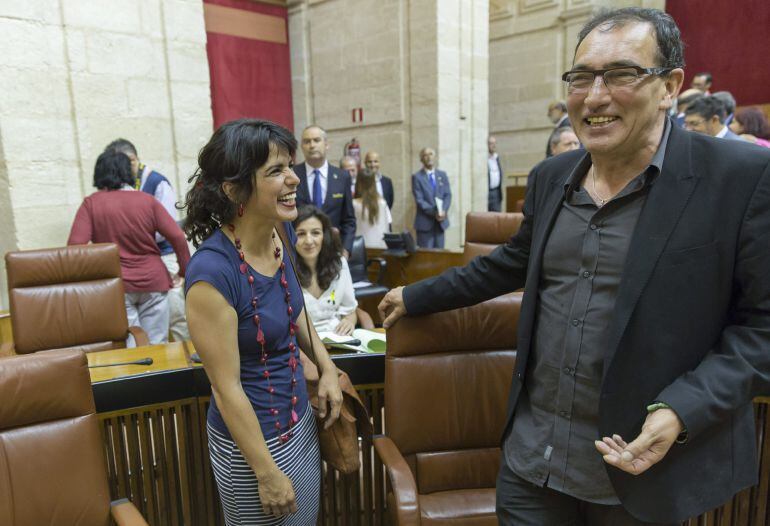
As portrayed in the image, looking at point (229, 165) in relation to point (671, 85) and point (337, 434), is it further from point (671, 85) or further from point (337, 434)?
point (671, 85)

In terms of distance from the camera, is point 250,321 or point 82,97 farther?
point 82,97

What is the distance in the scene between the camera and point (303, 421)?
4.34 ft

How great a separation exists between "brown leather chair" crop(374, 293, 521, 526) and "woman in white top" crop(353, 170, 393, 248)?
3.48 m

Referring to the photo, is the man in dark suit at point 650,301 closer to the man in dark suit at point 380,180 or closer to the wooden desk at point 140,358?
the wooden desk at point 140,358

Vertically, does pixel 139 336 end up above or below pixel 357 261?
below

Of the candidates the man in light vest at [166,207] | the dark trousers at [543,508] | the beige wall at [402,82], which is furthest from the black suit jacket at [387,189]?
the dark trousers at [543,508]

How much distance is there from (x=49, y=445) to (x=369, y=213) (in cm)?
407

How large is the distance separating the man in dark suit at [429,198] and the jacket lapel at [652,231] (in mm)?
4822

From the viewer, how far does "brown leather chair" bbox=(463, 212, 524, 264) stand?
3.31 m

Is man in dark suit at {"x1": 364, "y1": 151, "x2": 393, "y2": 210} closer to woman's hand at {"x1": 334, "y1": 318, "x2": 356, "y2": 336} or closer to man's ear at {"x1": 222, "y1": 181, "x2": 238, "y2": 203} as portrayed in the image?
woman's hand at {"x1": 334, "y1": 318, "x2": 356, "y2": 336}

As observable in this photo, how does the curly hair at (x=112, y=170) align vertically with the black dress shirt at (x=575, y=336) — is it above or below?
above

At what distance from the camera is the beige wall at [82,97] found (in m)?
3.87

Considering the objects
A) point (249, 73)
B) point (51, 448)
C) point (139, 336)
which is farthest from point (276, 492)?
point (249, 73)

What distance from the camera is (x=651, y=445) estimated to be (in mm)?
938
